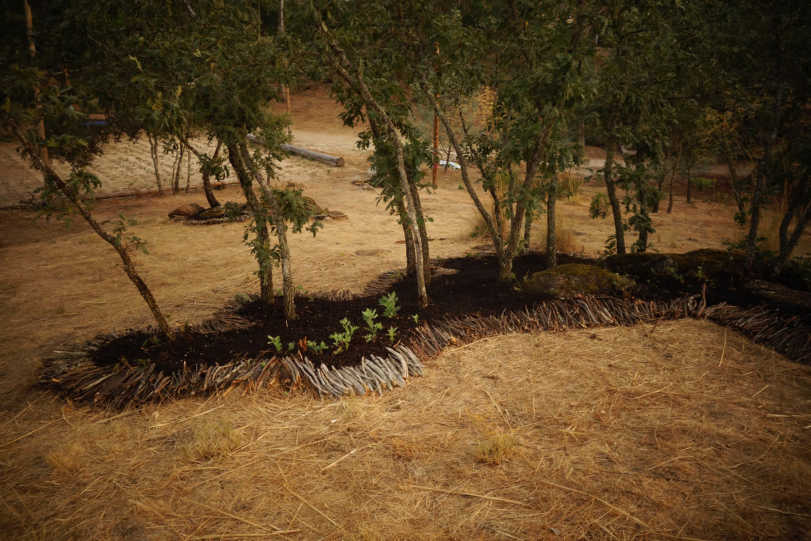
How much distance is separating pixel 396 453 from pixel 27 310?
13.8 feet

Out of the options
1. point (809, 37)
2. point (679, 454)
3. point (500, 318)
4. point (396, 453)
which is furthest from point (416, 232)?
point (809, 37)

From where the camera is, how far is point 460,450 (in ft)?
8.12

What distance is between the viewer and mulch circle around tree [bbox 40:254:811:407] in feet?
10.1

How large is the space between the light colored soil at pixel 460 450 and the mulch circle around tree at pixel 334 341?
14cm

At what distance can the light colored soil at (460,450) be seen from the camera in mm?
2049

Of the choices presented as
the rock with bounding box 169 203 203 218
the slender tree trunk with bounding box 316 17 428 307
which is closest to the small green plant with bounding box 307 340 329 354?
the slender tree trunk with bounding box 316 17 428 307

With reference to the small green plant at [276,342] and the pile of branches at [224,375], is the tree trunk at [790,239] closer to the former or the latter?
the pile of branches at [224,375]

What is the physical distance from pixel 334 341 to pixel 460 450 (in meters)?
1.39

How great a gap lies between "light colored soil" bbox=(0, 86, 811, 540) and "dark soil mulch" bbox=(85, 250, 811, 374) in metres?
0.41

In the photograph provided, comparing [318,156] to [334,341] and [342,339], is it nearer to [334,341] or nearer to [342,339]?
[334,341]

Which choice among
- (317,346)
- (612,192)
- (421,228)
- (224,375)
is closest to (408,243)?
(421,228)

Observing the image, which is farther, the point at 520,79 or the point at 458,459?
the point at 520,79

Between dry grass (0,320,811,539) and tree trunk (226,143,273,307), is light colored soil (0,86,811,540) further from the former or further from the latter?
tree trunk (226,143,273,307)

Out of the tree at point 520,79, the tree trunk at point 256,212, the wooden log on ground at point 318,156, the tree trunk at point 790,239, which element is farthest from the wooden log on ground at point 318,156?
the tree trunk at point 790,239
